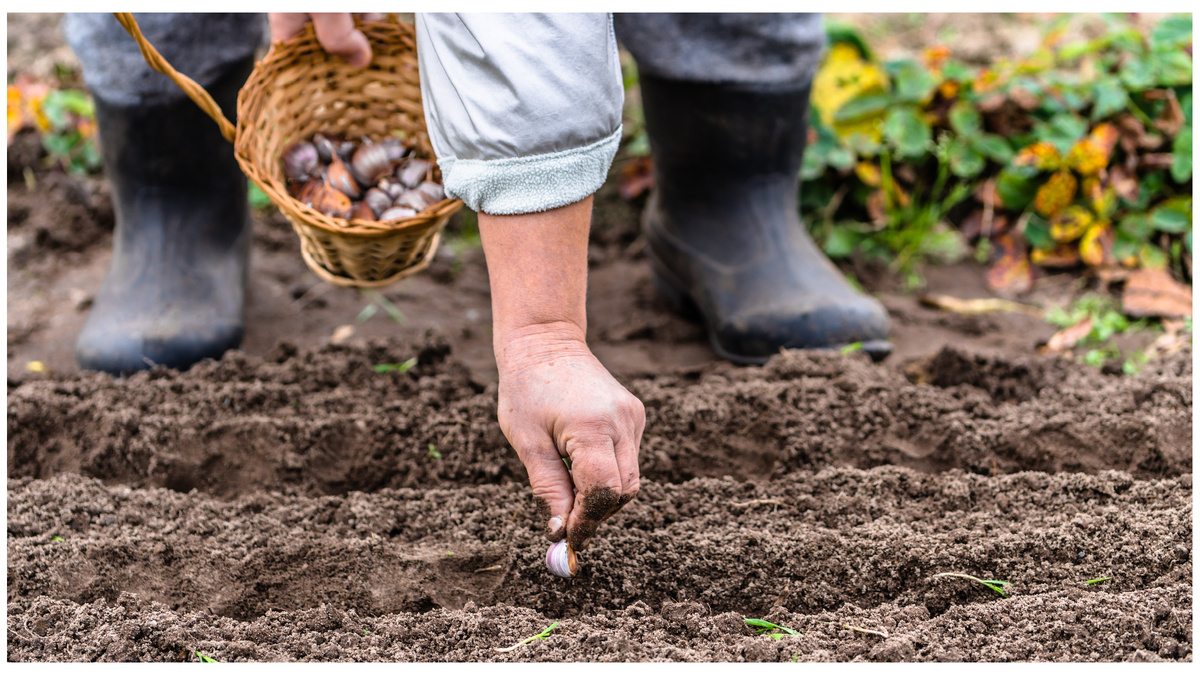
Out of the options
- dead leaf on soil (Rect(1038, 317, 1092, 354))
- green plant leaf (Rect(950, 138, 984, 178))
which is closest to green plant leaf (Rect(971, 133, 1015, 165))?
green plant leaf (Rect(950, 138, 984, 178))

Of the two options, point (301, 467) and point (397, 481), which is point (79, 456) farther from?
point (397, 481)

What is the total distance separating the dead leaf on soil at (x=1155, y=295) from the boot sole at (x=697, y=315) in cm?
64

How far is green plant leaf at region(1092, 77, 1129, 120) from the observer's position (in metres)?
2.38

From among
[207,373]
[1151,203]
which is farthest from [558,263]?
[1151,203]

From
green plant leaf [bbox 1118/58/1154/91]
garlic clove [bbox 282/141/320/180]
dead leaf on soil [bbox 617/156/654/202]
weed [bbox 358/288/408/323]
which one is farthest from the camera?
dead leaf on soil [bbox 617/156/654/202]

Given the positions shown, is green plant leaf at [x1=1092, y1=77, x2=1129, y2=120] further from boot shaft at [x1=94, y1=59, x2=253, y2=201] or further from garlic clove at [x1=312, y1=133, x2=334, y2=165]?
boot shaft at [x1=94, y1=59, x2=253, y2=201]

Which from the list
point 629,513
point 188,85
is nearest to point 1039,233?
point 629,513

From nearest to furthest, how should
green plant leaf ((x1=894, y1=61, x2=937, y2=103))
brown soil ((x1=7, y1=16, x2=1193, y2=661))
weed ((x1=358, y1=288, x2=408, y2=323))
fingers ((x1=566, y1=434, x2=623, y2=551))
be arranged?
fingers ((x1=566, y1=434, x2=623, y2=551)), brown soil ((x1=7, y1=16, x2=1193, y2=661)), weed ((x1=358, y1=288, x2=408, y2=323)), green plant leaf ((x1=894, y1=61, x2=937, y2=103))

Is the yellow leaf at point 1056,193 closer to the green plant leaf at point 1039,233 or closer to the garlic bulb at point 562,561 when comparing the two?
the green plant leaf at point 1039,233

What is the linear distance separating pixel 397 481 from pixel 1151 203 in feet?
6.87

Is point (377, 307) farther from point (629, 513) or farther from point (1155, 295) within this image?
point (1155, 295)

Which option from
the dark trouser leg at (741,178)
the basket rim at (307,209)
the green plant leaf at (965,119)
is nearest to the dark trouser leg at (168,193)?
the basket rim at (307,209)

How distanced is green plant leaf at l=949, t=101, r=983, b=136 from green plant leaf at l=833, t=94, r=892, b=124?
0.18 metres

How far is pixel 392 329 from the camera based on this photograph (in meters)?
2.26
